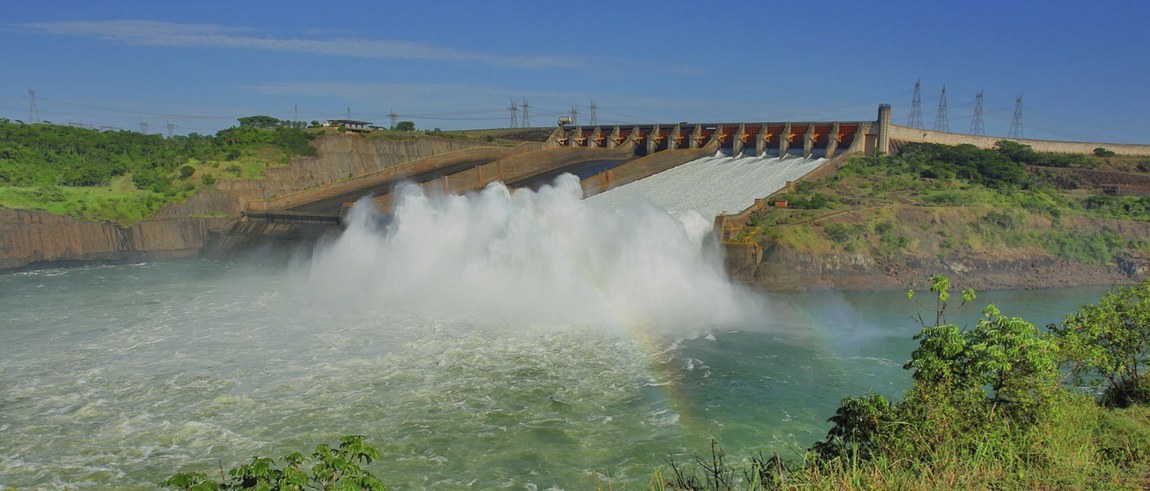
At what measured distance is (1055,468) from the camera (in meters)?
8.23

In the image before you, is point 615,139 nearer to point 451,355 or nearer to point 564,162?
point 564,162

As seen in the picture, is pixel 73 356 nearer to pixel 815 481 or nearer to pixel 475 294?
pixel 475 294

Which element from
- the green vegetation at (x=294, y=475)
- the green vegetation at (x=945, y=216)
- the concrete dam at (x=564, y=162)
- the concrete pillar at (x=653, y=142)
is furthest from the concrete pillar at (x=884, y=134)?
the green vegetation at (x=294, y=475)

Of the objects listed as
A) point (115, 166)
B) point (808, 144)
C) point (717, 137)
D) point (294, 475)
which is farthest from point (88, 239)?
point (808, 144)

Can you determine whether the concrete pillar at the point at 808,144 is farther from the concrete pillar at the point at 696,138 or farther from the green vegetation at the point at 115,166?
the green vegetation at the point at 115,166

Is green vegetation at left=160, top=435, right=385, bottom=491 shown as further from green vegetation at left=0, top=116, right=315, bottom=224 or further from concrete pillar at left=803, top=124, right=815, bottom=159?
concrete pillar at left=803, top=124, right=815, bottom=159

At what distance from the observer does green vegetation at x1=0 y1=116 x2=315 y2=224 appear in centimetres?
3988

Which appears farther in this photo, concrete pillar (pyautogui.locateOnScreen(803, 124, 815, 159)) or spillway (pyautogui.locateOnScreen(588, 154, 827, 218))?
concrete pillar (pyautogui.locateOnScreen(803, 124, 815, 159))

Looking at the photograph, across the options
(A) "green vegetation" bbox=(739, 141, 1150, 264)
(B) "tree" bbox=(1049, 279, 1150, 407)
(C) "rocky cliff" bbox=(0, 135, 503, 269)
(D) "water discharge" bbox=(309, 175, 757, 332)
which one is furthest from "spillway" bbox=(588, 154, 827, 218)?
(B) "tree" bbox=(1049, 279, 1150, 407)

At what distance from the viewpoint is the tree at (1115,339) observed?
11430mm

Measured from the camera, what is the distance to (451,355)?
64.5 feet

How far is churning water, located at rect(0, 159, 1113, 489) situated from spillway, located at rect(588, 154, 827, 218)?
6.83m

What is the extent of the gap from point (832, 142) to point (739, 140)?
6195mm

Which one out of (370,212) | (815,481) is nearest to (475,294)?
(370,212)
